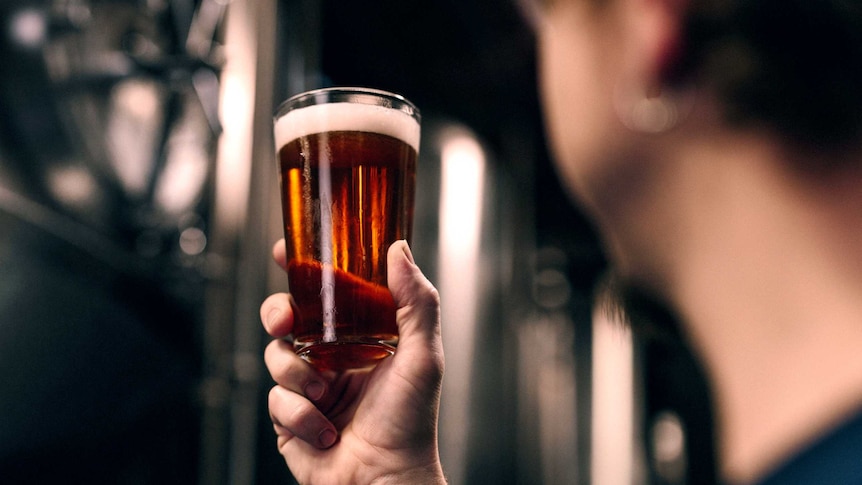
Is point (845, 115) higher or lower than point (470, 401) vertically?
higher

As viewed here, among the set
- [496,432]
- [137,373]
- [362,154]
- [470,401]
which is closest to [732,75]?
[362,154]

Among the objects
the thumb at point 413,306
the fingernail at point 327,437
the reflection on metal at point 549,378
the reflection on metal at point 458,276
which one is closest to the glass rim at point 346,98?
the thumb at point 413,306

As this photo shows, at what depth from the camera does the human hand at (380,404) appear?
3.32ft

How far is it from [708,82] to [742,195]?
0.12m

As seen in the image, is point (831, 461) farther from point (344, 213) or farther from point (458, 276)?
point (458, 276)

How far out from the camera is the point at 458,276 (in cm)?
299

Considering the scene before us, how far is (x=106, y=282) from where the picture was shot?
1.53 m

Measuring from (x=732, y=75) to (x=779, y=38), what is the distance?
0.06 meters

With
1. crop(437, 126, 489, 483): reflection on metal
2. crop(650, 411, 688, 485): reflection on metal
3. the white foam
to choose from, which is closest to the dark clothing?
the white foam

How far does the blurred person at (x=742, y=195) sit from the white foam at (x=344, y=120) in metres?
0.15

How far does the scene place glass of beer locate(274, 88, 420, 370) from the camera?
3.06 feet

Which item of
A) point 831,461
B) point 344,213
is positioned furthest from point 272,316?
point 831,461

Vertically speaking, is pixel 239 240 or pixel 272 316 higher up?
pixel 239 240

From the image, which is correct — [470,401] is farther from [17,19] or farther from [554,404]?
[17,19]
